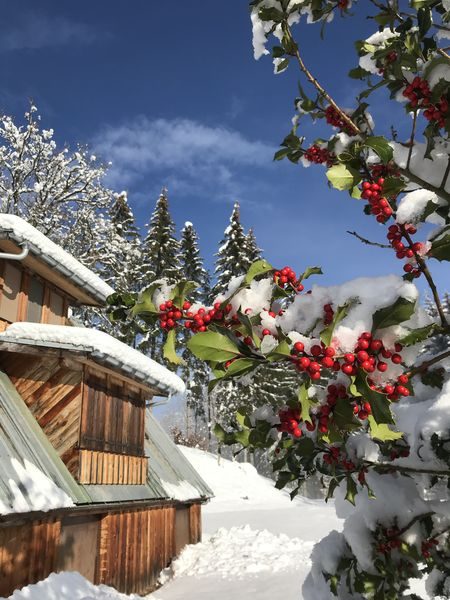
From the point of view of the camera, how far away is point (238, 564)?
40.8ft

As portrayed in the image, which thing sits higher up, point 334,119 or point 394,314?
point 334,119

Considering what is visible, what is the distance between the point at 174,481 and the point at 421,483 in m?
11.6

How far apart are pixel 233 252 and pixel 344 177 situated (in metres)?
35.4

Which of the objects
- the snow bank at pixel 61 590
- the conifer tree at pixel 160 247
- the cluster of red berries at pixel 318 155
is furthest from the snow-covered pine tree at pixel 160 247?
the cluster of red berries at pixel 318 155

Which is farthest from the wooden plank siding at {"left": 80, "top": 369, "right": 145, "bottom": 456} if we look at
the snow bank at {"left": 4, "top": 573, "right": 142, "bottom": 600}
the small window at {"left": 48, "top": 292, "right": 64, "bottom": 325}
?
the snow bank at {"left": 4, "top": 573, "right": 142, "bottom": 600}

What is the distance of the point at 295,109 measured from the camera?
366cm

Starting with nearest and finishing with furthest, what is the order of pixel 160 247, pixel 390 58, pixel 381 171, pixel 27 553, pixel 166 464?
Result: pixel 381 171
pixel 390 58
pixel 27 553
pixel 166 464
pixel 160 247

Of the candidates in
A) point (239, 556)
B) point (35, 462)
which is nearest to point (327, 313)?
point (35, 462)

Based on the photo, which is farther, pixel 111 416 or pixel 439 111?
pixel 111 416

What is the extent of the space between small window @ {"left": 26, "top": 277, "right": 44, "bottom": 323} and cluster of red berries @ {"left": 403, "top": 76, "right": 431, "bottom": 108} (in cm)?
979

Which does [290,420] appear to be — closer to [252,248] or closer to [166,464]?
[166,464]

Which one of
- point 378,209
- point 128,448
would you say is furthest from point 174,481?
point 378,209

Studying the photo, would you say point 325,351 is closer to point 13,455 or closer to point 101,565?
point 13,455

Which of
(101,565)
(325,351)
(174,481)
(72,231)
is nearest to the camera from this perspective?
(325,351)
